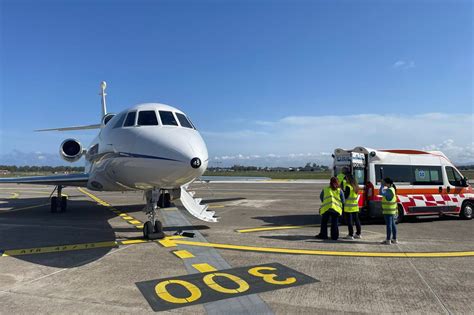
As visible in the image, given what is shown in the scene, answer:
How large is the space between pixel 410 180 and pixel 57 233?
11.5 meters

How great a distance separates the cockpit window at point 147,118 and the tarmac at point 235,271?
2971 mm

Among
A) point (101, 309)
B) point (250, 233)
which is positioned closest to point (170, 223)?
point (250, 233)

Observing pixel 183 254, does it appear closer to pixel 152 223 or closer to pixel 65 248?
pixel 152 223

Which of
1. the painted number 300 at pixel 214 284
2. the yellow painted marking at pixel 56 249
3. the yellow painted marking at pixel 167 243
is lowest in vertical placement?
Answer: the yellow painted marking at pixel 56 249

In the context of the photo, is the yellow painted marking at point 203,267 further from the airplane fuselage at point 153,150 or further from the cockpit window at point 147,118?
the cockpit window at point 147,118

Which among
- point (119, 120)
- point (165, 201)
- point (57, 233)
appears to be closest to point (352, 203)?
point (119, 120)

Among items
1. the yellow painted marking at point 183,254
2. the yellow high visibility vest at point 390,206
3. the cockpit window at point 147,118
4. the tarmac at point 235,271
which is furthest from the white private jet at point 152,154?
the yellow high visibility vest at point 390,206

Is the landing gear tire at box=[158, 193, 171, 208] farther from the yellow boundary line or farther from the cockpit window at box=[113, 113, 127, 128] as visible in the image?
the yellow boundary line

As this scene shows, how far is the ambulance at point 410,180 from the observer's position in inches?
458

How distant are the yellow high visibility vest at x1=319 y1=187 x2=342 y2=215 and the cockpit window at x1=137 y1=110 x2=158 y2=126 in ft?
15.8

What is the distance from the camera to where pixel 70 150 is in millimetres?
17875

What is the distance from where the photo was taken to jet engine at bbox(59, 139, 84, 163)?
1772cm

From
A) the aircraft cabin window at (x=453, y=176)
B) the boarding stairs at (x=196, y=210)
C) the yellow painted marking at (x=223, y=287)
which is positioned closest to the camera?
the yellow painted marking at (x=223, y=287)

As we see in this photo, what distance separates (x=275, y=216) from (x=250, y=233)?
3.95 m
